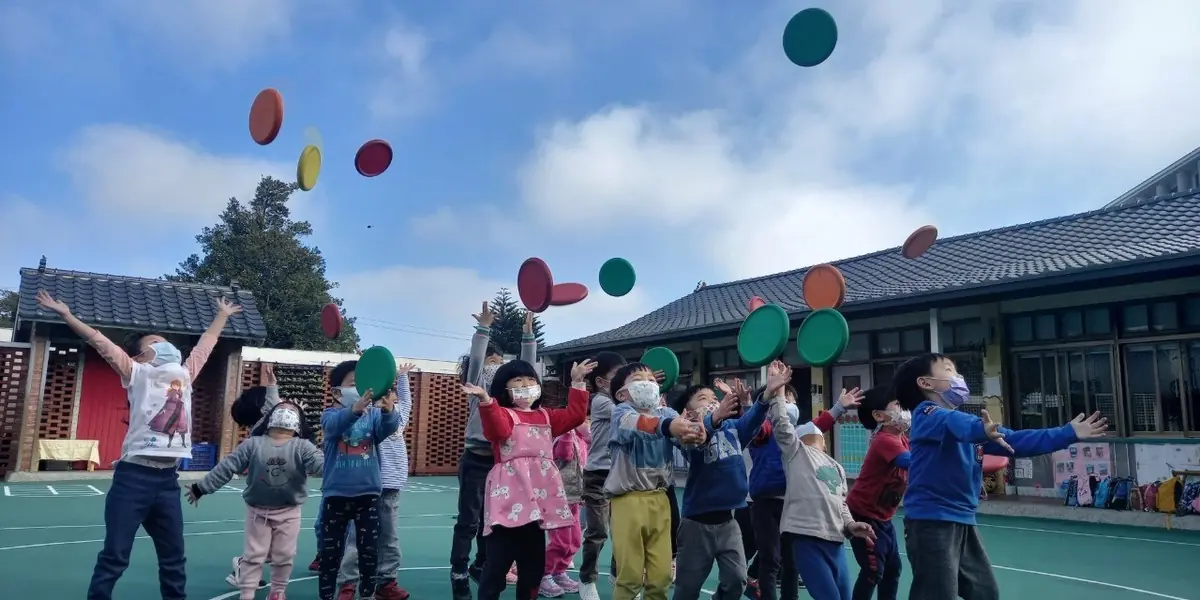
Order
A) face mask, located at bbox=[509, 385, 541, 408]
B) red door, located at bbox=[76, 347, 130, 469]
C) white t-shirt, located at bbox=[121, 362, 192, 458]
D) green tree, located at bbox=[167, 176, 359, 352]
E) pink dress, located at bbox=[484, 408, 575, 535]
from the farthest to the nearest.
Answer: green tree, located at bbox=[167, 176, 359, 352] < red door, located at bbox=[76, 347, 130, 469] < face mask, located at bbox=[509, 385, 541, 408] < white t-shirt, located at bbox=[121, 362, 192, 458] < pink dress, located at bbox=[484, 408, 575, 535]

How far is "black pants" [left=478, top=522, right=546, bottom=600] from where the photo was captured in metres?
3.84

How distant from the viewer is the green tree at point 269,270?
2909 centimetres

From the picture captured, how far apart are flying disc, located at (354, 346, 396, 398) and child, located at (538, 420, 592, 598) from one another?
52.6 inches

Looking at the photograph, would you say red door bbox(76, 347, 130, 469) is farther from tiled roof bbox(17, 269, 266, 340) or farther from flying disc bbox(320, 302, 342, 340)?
flying disc bbox(320, 302, 342, 340)

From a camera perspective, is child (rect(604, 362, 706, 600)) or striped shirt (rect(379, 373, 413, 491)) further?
striped shirt (rect(379, 373, 413, 491))

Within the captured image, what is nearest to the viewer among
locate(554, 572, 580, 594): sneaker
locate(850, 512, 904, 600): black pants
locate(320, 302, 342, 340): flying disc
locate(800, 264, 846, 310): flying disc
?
locate(850, 512, 904, 600): black pants

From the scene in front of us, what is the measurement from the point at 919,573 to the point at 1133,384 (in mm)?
8682

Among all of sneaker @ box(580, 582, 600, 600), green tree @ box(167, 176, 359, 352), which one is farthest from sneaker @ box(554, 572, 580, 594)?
green tree @ box(167, 176, 359, 352)

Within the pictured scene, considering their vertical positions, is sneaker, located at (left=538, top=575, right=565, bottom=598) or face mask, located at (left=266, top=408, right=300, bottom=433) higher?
face mask, located at (left=266, top=408, right=300, bottom=433)

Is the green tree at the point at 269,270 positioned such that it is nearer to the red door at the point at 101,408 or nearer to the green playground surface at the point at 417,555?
the red door at the point at 101,408

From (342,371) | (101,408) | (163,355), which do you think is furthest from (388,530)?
(101,408)

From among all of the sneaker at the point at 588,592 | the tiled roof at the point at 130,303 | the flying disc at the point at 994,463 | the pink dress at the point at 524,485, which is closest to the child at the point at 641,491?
the pink dress at the point at 524,485

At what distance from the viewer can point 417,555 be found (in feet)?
22.6

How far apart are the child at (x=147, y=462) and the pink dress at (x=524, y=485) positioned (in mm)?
1631
